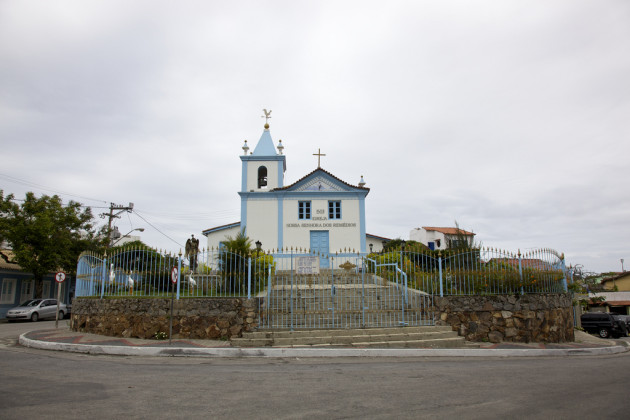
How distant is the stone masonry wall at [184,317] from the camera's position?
11641mm

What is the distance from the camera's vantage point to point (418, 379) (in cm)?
729

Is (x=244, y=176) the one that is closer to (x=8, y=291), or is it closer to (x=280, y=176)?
(x=280, y=176)

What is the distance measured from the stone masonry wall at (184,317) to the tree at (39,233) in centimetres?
1675

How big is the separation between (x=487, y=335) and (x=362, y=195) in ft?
48.2

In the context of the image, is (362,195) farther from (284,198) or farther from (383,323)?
(383,323)

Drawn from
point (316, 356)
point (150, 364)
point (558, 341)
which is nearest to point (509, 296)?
point (558, 341)

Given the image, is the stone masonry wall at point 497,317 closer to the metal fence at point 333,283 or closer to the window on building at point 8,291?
the metal fence at point 333,283

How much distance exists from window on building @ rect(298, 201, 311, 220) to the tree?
1514 centimetres

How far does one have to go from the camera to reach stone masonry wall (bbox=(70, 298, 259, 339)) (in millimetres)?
11641

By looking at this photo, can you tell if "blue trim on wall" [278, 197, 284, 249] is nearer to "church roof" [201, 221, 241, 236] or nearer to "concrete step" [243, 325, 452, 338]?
"church roof" [201, 221, 241, 236]

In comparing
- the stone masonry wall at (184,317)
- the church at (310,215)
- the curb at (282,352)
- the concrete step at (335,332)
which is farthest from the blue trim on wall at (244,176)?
the curb at (282,352)

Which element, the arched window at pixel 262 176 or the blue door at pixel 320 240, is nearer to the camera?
the blue door at pixel 320 240

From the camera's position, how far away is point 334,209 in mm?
25984

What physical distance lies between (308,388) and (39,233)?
83.4 ft
